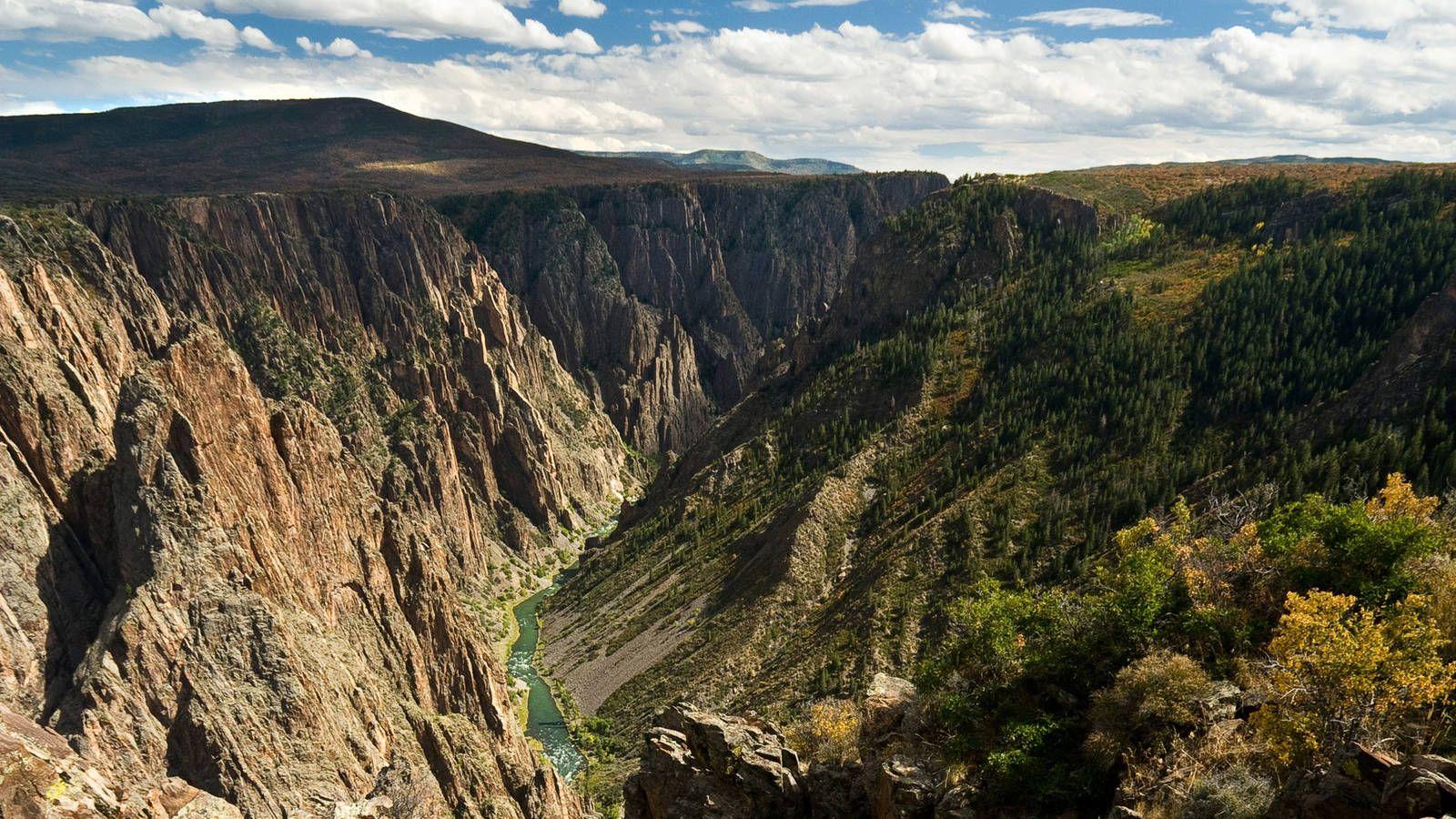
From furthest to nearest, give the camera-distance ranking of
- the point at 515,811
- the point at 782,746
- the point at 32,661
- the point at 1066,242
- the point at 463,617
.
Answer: the point at 1066,242 → the point at 463,617 → the point at 515,811 → the point at 32,661 → the point at 782,746

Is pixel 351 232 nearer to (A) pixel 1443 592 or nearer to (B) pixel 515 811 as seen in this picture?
(B) pixel 515 811

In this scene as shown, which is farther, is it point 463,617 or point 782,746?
point 463,617

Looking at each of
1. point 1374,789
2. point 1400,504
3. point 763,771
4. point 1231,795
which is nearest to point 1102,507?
point 1400,504

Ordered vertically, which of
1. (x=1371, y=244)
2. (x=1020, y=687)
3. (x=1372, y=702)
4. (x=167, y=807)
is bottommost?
(x=167, y=807)

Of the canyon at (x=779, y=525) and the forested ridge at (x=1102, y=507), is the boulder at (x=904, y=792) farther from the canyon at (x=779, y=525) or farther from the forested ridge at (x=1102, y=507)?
the forested ridge at (x=1102, y=507)

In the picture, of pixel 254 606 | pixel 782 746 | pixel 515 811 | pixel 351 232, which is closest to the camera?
pixel 782 746

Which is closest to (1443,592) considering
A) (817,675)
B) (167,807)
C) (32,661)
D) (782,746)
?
(782,746)

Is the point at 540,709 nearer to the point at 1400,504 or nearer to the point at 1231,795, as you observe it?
the point at 1400,504

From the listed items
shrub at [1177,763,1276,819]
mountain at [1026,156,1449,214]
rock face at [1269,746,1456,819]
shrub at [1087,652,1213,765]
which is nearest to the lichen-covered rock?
shrub at [1087,652,1213,765]

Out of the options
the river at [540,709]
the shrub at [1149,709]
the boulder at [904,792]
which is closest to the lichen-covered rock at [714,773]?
the boulder at [904,792]
